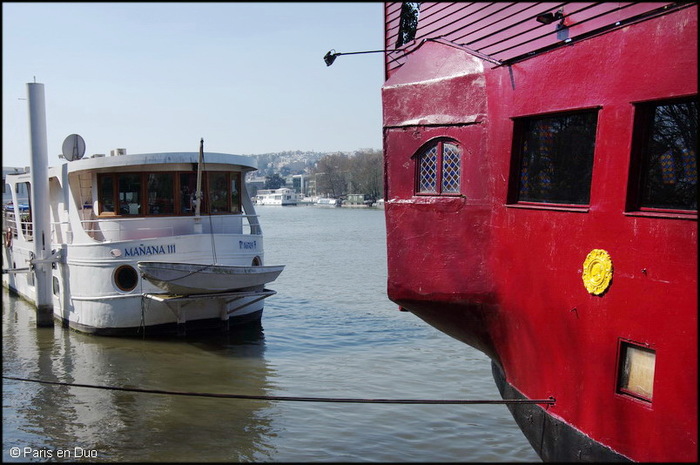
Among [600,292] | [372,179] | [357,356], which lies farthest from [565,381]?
[372,179]

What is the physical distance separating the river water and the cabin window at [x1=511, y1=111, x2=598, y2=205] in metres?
4.14

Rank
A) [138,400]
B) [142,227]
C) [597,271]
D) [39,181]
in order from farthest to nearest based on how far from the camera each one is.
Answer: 1. [39,181]
2. [142,227]
3. [138,400]
4. [597,271]

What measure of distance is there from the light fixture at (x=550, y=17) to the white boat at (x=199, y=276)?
9.22 metres

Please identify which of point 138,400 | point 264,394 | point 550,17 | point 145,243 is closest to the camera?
point 550,17

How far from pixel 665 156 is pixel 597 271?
1.01m

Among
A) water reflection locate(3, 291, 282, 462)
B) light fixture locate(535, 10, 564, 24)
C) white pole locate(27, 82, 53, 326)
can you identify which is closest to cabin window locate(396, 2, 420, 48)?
light fixture locate(535, 10, 564, 24)

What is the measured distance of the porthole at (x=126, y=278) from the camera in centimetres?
1460

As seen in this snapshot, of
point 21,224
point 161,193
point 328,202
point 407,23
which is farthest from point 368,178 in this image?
point 407,23

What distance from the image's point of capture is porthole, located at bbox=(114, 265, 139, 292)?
14602 mm

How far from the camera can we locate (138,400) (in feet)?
36.7

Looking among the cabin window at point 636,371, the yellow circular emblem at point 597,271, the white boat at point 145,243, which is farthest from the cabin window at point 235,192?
the cabin window at point 636,371

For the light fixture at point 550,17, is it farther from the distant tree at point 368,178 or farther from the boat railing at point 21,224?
the distant tree at point 368,178

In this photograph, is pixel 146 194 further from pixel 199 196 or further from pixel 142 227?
pixel 199 196

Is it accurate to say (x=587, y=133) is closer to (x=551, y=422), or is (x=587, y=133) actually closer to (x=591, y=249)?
(x=591, y=249)
